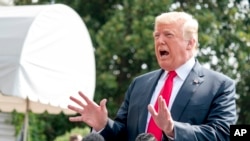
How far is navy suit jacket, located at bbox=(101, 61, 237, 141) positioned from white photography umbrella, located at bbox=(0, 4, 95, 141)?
4.08m

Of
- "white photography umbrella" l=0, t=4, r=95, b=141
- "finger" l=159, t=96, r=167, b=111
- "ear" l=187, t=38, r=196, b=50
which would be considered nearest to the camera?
"finger" l=159, t=96, r=167, b=111

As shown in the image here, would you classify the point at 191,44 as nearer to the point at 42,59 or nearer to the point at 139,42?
the point at 42,59

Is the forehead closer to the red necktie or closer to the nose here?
the nose

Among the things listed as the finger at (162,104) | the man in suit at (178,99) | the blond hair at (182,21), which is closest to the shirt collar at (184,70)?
the man in suit at (178,99)

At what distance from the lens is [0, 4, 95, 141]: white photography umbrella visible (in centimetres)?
826

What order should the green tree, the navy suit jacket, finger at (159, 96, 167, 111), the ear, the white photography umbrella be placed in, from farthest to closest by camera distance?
the green tree, the white photography umbrella, the ear, the navy suit jacket, finger at (159, 96, 167, 111)

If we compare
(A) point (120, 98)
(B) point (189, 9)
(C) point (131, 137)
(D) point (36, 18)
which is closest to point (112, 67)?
(A) point (120, 98)

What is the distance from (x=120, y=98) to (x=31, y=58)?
9.25 m

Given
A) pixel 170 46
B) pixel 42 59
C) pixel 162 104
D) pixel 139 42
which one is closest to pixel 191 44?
pixel 170 46

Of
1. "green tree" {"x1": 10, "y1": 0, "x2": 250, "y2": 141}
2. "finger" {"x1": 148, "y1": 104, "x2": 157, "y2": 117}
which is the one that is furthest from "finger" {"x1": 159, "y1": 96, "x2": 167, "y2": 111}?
"green tree" {"x1": 10, "y1": 0, "x2": 250, "y2": 141}

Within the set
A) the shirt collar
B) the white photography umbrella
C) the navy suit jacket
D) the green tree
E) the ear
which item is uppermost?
the ear

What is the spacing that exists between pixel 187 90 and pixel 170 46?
228 millimetres

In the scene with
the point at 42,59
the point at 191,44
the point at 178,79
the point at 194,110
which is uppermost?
the point at 191,44

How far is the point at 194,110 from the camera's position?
13.0ft
